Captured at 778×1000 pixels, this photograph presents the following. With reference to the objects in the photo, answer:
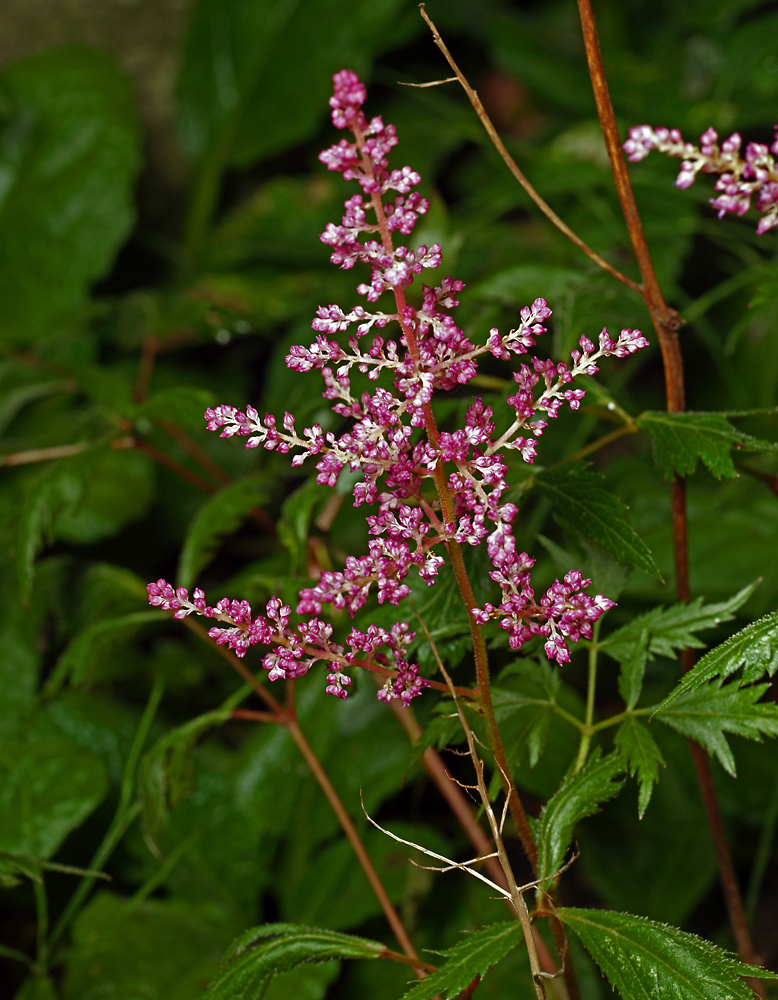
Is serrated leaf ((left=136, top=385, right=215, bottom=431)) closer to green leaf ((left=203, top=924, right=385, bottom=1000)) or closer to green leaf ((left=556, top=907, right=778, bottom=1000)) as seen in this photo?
green leaf ((left=203, top=924, right=385, bottom=1000))

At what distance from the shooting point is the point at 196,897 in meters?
1.66

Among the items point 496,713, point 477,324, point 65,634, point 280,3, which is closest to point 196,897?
point 65,634

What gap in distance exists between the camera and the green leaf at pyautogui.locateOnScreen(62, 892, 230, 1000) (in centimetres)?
138

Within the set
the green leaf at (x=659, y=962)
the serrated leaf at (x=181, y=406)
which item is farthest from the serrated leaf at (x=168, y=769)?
the green leaf at (x=659, y=962)

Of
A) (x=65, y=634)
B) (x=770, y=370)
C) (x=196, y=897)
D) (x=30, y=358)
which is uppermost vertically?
(x=770, y=370)

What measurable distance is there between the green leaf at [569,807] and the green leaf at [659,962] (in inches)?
2.4

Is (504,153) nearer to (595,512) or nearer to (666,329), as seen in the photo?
(666,329)

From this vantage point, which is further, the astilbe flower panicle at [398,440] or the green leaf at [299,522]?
the green leaf at [299,522]

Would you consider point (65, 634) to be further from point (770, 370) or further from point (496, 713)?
point (770, 370)

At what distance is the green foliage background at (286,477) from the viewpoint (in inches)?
52.3

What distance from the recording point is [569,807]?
86cm

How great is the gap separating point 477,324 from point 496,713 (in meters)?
0.66

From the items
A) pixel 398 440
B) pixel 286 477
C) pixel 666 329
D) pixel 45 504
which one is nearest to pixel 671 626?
pixel 666 329

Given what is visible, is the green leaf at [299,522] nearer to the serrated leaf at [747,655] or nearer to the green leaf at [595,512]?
the green leaf at [595,512]
